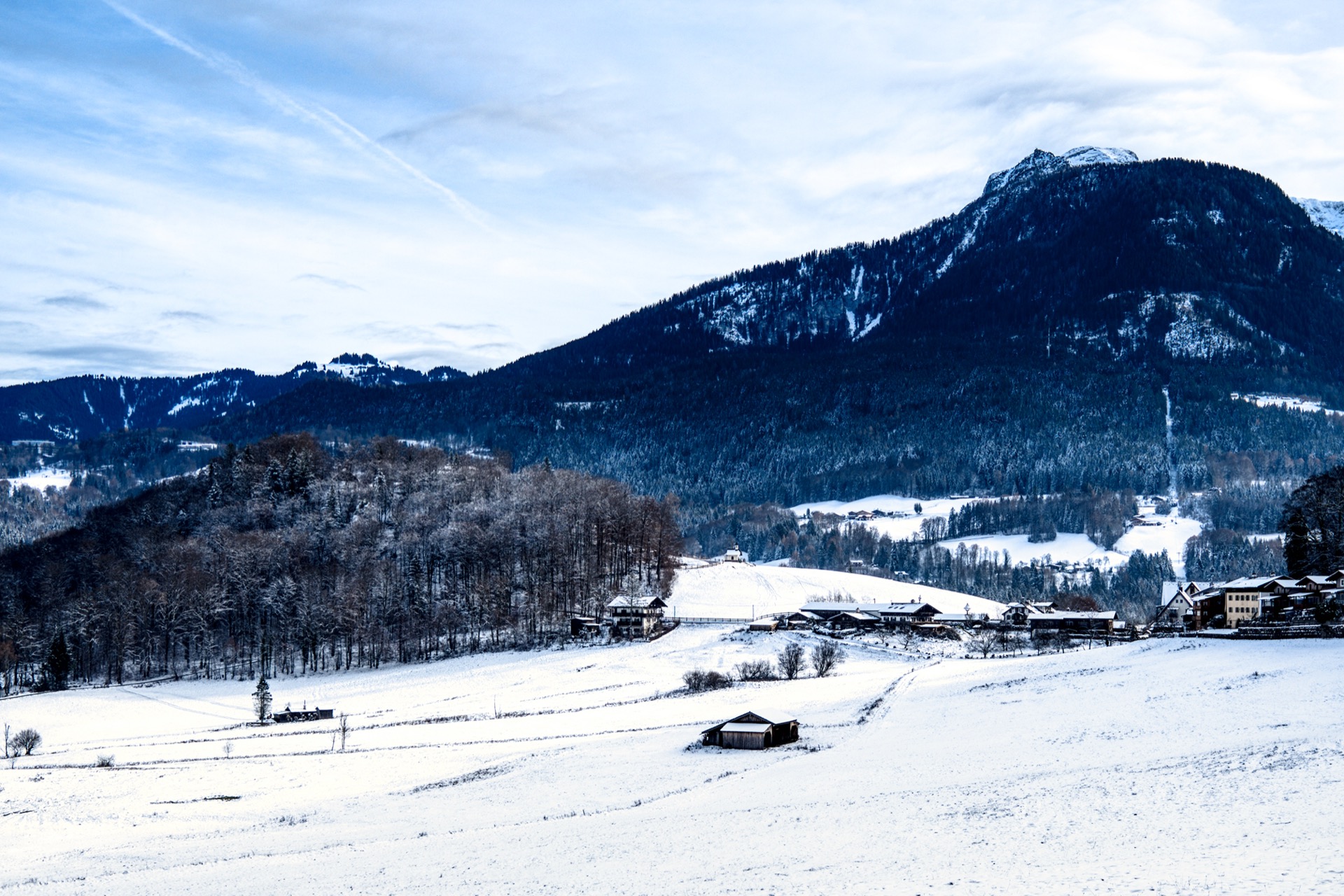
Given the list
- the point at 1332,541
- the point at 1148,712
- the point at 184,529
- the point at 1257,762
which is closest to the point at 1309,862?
the point at 1257,762

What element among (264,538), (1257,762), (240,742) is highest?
(264,538)

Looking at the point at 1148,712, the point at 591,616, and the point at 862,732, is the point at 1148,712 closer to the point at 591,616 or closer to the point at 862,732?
the point at 862,732

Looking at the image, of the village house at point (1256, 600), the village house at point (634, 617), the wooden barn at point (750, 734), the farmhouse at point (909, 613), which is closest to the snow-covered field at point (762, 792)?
the wooden barn at point (750, 734)

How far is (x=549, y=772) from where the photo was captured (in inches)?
2185

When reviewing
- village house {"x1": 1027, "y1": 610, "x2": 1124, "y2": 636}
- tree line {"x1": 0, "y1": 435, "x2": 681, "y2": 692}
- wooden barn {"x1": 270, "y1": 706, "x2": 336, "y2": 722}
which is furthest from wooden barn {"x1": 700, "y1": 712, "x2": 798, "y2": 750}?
village house {"x1": 1027, "y1": 610, "x2": 1124, "y2": 636}

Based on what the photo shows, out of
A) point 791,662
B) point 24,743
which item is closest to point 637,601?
point 791,662

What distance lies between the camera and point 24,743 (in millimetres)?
76312

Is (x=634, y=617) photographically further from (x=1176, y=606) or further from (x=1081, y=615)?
(x=1176, y=606)

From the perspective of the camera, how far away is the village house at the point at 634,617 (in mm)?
112938

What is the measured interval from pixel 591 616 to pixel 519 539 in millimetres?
20571

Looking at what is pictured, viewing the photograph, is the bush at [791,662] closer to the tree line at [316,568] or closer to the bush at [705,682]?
the bush at [705,682]

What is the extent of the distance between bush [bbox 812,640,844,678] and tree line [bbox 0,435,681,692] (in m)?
30.7

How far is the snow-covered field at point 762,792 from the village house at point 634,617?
82.1 ft

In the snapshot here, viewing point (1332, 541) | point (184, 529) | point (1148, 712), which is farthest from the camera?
point (184, 529)
